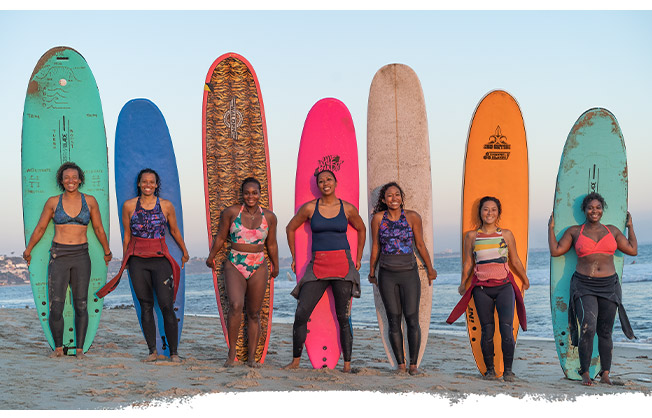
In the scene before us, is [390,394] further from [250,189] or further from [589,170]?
[589,170]

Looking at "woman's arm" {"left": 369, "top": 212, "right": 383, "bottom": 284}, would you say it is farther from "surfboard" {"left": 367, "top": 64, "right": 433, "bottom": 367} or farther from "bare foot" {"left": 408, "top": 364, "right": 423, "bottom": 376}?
"bare foot" {"left": 408, "top": 364, "right": 423, "bottom": 376}

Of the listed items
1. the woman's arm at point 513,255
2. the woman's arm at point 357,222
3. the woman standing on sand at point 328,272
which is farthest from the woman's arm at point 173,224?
the woman's arm at point 513,255

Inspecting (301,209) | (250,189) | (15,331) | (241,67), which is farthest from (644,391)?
(15,331)

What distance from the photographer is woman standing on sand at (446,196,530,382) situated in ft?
15.5

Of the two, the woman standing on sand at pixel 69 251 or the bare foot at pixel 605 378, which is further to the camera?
the woman standing on sand at pixel 69 251

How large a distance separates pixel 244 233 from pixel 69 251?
149cm

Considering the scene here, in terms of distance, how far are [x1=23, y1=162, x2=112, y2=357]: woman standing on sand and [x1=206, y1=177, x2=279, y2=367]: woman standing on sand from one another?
1.18 m

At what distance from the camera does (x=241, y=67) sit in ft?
18.3

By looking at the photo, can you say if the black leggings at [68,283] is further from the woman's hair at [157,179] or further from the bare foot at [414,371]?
the bare foot at [414,371]

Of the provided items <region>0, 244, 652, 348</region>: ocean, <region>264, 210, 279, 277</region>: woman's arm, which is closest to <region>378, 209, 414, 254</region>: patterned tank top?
<region>264, 210, 279, 277</region>: woman's arm

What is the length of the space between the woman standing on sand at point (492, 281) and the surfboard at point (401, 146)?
1.85 ft

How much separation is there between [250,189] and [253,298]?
2.70 ft

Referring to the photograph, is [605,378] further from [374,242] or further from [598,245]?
[374,242]

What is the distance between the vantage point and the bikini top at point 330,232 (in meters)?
4.82
